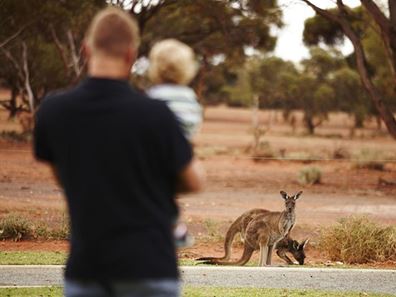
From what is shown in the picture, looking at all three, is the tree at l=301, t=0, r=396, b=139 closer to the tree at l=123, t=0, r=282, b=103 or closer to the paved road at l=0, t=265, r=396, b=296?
the tree at l=123, t=0, r=282, b=103

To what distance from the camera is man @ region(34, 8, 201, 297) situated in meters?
3.51

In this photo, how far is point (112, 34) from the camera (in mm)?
3652

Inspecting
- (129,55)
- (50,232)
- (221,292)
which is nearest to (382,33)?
(50,232)

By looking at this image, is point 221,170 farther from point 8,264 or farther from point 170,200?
point 170,200

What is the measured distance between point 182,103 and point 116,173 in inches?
33.1

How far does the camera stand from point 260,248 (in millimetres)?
11555

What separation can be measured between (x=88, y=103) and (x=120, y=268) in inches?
28.9

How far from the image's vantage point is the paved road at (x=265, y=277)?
30.6 ft

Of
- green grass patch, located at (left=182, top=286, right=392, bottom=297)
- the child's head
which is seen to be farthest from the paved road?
the child's head

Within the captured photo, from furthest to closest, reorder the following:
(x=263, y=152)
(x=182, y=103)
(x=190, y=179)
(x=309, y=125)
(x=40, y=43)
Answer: (x=309, y=125), (x=40, y=43), (x=263, y=152), (x=182, y=103), (x=190, y=179)

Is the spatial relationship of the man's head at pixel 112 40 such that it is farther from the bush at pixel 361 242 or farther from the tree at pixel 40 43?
the tree at pixel 40 43

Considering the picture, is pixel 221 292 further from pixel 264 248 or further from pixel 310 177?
pixel 310 177

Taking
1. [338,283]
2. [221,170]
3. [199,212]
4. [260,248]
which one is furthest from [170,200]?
[221,170]

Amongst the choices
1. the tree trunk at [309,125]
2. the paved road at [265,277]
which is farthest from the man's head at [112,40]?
the tree trunk at [309,125]
